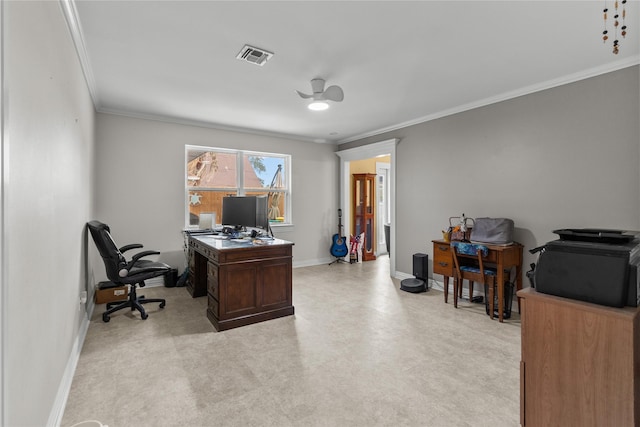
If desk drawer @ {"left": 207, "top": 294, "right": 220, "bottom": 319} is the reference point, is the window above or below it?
above

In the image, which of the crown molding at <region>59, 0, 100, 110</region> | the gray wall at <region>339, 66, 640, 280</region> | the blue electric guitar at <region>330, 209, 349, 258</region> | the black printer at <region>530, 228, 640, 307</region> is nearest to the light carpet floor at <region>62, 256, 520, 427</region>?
the black printer at <region>530, 228, 640, 307</region>

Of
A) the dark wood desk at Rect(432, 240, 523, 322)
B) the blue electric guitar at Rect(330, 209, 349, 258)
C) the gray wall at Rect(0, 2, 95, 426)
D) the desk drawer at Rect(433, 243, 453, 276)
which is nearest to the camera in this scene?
the gray wall at Rect(0, 2, 95, 426)

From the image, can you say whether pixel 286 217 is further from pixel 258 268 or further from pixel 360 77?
pixel 360 77

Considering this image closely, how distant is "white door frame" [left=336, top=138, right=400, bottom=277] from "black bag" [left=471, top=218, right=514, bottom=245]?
1592mm

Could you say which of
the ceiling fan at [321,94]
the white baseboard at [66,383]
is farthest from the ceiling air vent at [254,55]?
the white baseboard at [66,383]

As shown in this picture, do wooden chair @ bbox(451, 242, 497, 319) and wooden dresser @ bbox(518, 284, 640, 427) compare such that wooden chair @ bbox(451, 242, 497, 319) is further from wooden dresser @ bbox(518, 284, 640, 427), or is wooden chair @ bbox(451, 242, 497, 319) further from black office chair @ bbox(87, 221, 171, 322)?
black office chair @ bbox(87, 221, 171, 322)

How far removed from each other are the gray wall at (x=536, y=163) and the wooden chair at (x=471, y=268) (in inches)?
21.4

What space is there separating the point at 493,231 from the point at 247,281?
280 cm

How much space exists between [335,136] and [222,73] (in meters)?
3.24

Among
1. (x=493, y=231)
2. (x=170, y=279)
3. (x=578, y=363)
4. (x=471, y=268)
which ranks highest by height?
(x=493, y=231)

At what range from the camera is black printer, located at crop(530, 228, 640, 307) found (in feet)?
3.73

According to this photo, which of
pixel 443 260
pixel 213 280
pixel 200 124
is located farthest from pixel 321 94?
pixel 200 124

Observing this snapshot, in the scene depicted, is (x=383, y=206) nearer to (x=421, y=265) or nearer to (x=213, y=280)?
(x=421, y=265)

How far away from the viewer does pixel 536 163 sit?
11.4ft
